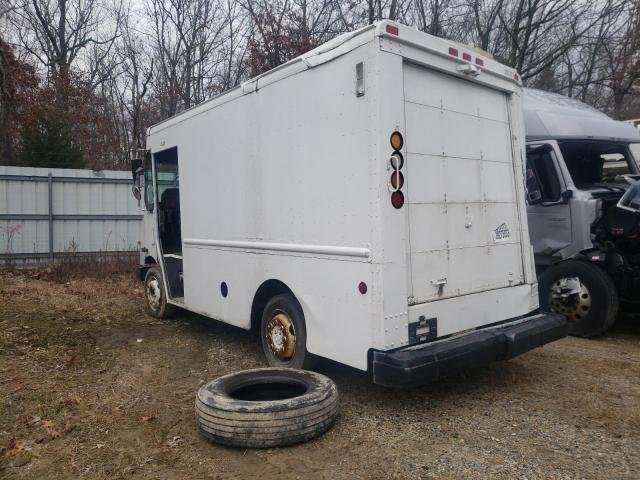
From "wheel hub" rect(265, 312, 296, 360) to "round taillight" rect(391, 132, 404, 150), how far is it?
6.23 ft

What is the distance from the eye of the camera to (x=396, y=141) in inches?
155

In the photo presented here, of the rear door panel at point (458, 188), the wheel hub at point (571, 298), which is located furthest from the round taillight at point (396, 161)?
the wheel hub at point (571, 298)

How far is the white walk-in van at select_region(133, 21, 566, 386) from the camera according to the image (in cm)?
390

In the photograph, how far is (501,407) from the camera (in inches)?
170

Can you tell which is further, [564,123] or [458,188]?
[564,123]

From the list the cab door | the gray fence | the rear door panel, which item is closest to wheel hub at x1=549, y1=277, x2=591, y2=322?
the cab door

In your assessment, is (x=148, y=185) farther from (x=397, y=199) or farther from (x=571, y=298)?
(x=571, y=298)

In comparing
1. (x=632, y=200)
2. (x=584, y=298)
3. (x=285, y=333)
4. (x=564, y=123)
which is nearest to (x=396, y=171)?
(x=285, y=333)

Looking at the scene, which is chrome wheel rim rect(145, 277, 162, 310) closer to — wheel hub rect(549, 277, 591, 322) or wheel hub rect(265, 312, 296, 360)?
wheel hub rect(265, 312, 296, 360)

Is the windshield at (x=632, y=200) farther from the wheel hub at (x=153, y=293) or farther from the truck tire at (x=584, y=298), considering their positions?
the wheel hub at (x=153, y=293)

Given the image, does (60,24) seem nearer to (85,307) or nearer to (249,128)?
(85,307)

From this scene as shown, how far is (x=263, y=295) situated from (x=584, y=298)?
13.4 feet

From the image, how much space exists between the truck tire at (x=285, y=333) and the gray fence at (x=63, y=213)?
27.5ft

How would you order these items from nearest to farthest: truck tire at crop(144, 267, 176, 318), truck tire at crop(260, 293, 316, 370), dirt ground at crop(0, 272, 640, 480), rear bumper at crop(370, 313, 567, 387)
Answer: dirt ground at crop(0, 272, 640, 480) → rear bumper at crop(370, 313, 567, 387) → truck tire at crop(260, 293, 316, 370) → truck tire at crop(144, 267, 176, 318)
